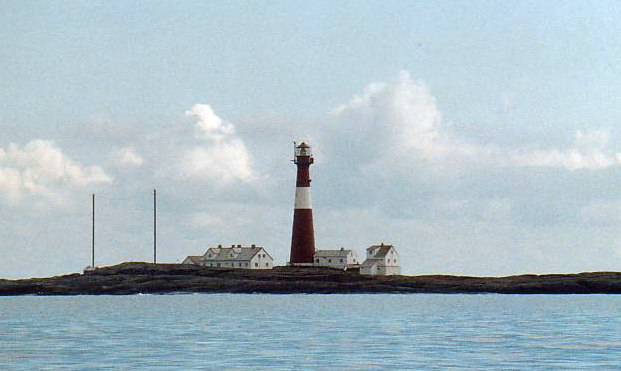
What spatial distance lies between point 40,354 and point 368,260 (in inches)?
3740

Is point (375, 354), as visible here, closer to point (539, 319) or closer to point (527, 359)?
point (527, 359)

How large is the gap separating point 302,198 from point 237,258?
29.8 meters

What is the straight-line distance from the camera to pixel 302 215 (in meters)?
117

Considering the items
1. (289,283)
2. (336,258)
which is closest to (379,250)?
(336,258)

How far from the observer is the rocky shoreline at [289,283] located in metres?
119

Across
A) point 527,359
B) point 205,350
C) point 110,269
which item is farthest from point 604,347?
point 110,269

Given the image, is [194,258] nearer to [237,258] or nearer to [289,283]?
[237,258]

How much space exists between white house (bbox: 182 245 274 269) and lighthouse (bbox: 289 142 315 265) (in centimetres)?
2147

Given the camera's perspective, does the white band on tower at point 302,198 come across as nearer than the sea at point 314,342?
No

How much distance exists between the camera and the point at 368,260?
136m

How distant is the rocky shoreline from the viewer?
11888 cm

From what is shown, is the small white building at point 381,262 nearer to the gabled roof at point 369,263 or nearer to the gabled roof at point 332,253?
the gabled roof at point 369,263

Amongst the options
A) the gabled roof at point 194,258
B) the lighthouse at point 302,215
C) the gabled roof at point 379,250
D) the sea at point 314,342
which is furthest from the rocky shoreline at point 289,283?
the sea at point 314,342

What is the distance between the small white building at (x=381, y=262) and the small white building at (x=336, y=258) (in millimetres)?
2429
